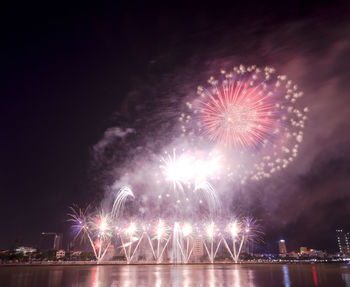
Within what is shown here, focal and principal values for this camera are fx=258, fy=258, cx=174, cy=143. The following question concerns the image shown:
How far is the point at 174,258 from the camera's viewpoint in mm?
80438

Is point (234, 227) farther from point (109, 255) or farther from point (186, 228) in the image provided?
point (109, 255)

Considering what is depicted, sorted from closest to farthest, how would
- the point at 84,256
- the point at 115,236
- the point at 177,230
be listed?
1. the point at 115,236
2. the point at 177,230
3. the point at 84,256

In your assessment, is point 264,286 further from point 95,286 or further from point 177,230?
point 177,230

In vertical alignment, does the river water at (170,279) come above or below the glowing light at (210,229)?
below

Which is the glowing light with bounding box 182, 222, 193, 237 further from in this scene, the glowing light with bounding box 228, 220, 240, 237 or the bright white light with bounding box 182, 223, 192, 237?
the glowing light with bounding box 228, 220, 240, 237

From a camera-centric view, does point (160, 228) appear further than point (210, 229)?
No

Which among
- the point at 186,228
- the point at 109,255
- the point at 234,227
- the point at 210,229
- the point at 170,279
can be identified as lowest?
the point at 170,279

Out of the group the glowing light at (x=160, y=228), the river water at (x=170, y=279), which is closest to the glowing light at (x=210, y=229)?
the glowing light at (x=160, y=228)

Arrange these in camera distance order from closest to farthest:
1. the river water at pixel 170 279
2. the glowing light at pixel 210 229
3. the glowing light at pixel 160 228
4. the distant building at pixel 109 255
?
the river water at pixel 170 279
the glowing light at pixel 160 228
the glowing light at pixel 210 229
the distant building at pixel 109 255

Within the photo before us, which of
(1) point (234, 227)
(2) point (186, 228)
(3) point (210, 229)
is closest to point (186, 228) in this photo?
(2) point (186, 228)

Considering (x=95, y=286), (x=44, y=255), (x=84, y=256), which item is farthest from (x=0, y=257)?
(x=95, y=286)

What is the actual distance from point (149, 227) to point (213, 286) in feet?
162

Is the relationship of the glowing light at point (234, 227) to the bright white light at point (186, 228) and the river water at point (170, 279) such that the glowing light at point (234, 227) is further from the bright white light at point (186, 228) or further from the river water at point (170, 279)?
the river water at point (170, 279)

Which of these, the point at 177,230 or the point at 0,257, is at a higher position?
the point at 177,230
